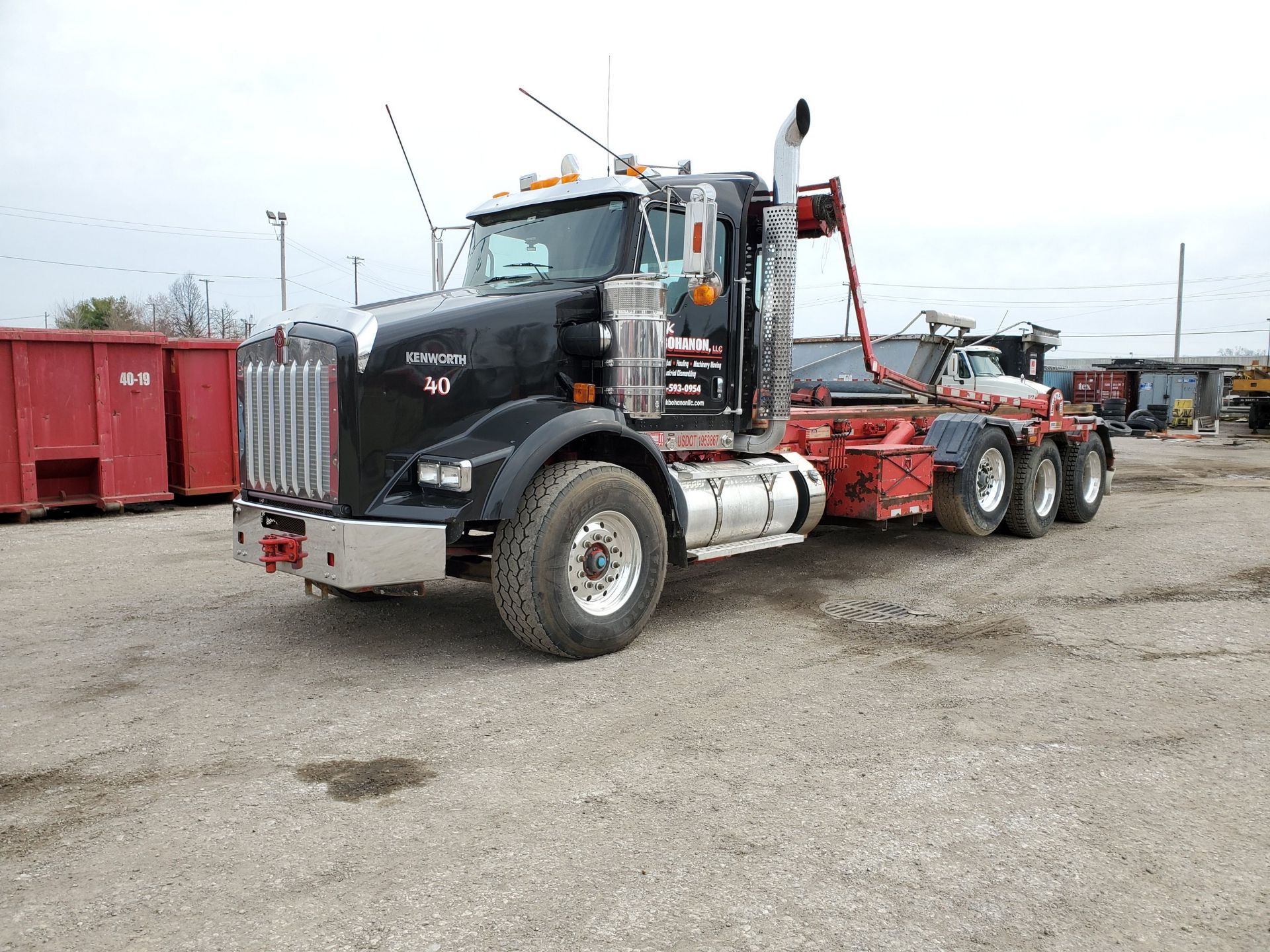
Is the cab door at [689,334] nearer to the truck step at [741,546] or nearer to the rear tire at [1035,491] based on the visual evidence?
the truck step at [741,546]

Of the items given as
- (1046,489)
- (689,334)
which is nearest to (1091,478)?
(1046,489)

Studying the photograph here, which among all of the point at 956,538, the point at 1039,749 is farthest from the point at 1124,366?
the point at 1039,749

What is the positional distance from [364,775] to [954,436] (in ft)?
22.2

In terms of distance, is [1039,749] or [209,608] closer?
[1039,749]

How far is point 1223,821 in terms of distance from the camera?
3508mm

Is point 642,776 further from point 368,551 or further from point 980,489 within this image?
point 980,489

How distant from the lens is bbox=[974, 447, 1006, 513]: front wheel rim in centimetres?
941

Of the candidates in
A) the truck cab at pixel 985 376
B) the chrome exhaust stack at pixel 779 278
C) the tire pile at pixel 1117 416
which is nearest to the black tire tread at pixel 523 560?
the chrome exhaust stack at pixel 779 278

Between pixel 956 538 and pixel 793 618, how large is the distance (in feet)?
14.0

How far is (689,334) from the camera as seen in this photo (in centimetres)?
652

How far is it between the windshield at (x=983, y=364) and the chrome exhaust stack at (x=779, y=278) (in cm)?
1342

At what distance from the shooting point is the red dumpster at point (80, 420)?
10.9m

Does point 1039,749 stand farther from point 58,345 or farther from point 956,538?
point 58,345

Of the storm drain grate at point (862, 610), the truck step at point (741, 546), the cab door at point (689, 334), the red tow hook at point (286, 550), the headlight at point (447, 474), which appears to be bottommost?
the storm drain grate at point (862, 610)
